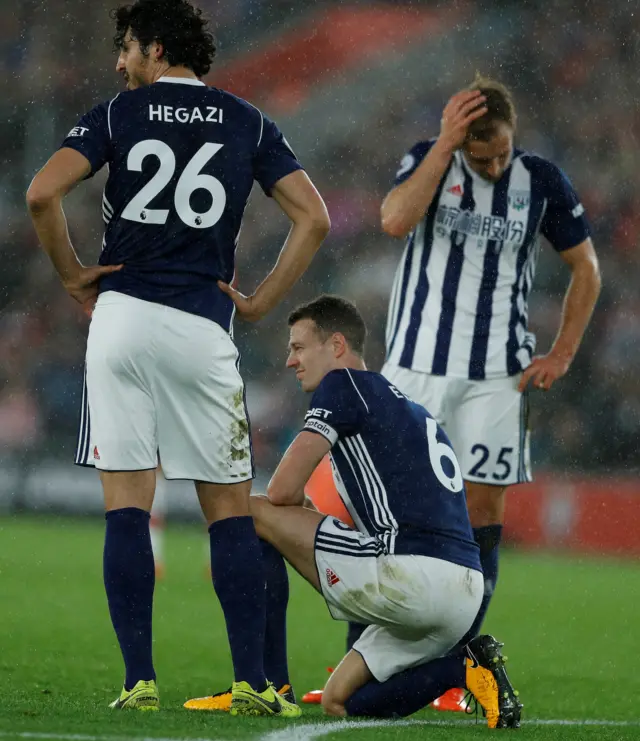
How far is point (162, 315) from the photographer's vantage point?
3412 mm

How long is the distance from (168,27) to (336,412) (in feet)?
3.52

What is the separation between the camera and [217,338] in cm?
346

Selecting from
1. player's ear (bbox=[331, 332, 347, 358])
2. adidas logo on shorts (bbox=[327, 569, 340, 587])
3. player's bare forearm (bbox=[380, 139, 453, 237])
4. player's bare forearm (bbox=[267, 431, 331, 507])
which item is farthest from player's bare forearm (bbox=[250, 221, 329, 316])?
player's bare forearm (bbox=[380, 139, 453, 237])

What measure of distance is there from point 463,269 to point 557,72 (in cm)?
1050

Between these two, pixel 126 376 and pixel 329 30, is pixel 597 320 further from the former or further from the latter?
pixel 126 376

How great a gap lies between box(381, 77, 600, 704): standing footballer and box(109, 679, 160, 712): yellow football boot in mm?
1559

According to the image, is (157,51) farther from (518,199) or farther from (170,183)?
(518,199)

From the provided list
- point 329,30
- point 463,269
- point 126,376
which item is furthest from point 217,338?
point 329,30

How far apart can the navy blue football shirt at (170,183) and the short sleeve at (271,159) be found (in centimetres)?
6

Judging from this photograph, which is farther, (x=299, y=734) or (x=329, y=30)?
(x=329, y=30)

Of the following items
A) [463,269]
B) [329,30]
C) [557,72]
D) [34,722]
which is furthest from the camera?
[329,30]

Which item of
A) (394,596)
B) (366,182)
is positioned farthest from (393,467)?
(366,182)

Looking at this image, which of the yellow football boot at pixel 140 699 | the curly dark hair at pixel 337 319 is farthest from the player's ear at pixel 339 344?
the yellow football boot at pixel 140 699

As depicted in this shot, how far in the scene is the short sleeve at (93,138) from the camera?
339 cm
